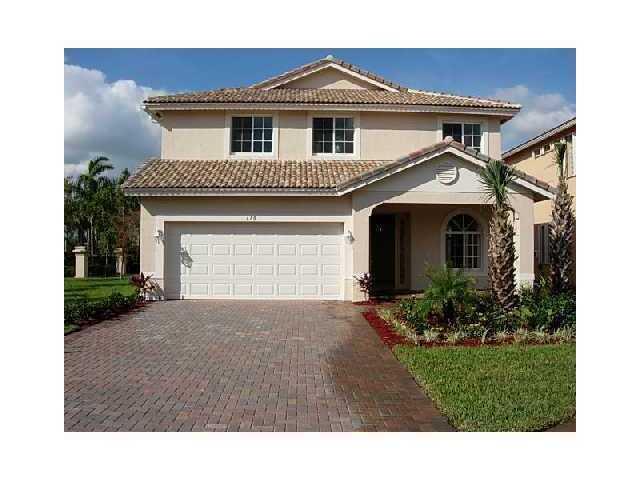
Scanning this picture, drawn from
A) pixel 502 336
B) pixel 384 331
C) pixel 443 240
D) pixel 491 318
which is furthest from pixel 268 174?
pixel 502 336

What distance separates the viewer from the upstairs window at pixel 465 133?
1797 centimetres

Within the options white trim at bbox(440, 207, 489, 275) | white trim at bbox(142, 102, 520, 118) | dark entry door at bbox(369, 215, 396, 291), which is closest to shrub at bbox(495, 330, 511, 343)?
white trim at bbox(440, 207, 489, 275)

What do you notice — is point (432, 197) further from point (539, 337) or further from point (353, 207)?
point (539, 337)

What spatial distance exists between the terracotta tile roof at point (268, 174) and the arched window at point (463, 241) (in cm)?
316

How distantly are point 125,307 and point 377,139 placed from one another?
968cm

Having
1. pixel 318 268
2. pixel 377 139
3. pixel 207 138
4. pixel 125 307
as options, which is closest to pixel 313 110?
pixel 377 139

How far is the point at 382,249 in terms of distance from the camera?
18.6m

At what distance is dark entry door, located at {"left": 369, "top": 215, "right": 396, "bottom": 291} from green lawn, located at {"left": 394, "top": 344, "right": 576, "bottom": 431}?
29.8 ft

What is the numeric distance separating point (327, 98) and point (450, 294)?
31.4 feet

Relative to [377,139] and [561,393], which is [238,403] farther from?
[377,139]

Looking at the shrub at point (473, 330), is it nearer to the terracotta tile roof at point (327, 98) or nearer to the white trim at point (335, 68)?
the terracotta tile roof at point (327, 98)

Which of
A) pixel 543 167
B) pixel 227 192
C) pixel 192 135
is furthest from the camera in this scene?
pixel 543 167

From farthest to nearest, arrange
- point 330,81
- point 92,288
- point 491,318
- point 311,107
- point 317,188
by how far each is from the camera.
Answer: point 330,81, point 92,288, point 311,107, point 317,188, point 491,318
